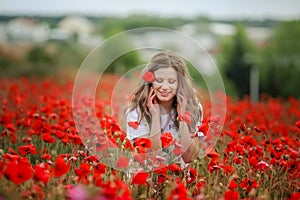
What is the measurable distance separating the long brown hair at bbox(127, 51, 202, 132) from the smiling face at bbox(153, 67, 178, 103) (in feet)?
0.09

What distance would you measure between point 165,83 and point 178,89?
107mm

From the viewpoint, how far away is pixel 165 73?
291cm

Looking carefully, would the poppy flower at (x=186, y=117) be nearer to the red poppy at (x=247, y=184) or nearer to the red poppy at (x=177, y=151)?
the red poppy at (x=177, y=151)

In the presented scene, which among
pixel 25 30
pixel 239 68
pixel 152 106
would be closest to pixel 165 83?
pixel 152 106

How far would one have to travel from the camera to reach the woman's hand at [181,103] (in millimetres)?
2920

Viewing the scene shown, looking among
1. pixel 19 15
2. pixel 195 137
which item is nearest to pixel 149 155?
pixel 195 137

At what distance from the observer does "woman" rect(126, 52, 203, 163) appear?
112 inches

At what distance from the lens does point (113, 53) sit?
3.28 m

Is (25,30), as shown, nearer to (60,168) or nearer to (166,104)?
(166,104)

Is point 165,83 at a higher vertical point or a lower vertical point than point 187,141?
higher

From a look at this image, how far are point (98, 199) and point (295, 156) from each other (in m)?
1.44

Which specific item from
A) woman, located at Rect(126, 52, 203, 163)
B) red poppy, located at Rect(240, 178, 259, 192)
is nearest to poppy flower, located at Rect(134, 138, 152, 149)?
woman, located at Rect(126, 52, 203, 163)

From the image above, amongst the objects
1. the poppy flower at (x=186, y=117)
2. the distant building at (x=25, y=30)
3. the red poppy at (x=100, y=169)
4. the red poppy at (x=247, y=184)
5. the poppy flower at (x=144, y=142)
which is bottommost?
the red poppy at (x=247, y=184)

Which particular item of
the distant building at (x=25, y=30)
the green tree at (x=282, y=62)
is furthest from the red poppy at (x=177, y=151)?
the distant building at (x=25, y=30)
